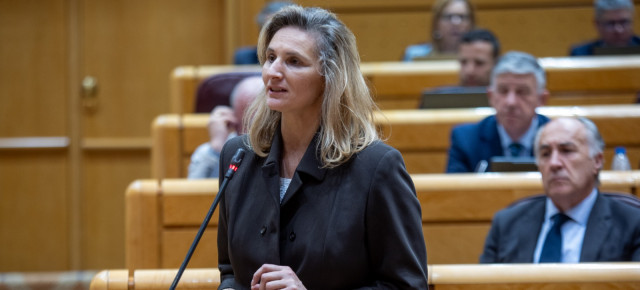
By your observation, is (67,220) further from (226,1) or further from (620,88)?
(620,88)

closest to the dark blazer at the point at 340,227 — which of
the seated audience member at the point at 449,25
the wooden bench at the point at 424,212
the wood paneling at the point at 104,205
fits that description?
the wooden bench at the point at 424,212

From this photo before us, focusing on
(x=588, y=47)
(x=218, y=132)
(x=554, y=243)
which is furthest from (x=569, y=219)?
(x=588, y=47)

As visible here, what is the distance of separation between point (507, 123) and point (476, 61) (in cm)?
48

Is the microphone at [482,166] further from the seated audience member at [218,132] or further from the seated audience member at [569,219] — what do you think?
the seated audience member at [218,132]

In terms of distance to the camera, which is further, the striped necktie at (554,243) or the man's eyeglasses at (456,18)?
the man's eyeglasses at (456,18)

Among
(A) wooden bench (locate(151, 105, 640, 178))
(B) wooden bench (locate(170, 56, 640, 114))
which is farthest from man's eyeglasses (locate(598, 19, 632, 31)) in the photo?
(A) wooden bench (locate(151, 105, 640, 178))

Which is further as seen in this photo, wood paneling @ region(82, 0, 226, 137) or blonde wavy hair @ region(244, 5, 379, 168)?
wood paneling @ region(82, 0, 226, 137)

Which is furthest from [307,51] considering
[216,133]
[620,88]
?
[620,88]

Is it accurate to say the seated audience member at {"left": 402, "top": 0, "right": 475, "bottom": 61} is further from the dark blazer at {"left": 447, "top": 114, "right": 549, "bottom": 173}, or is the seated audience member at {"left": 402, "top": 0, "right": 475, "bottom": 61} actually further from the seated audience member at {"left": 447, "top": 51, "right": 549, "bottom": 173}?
the dark blazer at {"left": 447, "top": 114, "right": 549, "bottom": 173}

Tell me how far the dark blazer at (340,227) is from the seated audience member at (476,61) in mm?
1584

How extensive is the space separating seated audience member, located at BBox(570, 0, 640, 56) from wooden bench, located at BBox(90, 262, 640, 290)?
1749 mm

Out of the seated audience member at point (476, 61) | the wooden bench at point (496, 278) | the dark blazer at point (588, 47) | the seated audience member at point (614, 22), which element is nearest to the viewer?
the wooden bench at point (496, 278)

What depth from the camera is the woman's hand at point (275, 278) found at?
→ 32.7 inches

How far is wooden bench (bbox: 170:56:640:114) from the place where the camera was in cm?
248
